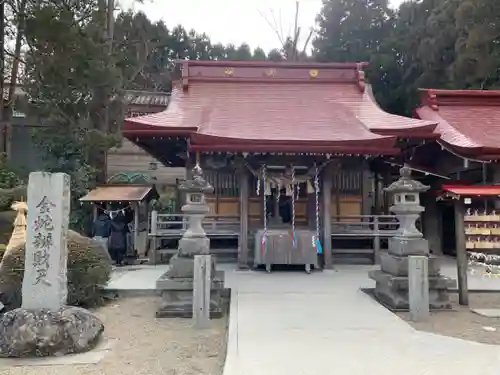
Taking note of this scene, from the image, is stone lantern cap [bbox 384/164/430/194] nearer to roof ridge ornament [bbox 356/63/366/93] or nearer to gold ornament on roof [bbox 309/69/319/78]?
roof ridge ornament [bbox 356/63/366/93]

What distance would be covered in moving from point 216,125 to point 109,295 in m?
5.36

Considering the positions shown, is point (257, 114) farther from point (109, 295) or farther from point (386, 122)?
point (109, 295)

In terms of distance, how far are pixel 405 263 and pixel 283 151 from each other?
4137mm

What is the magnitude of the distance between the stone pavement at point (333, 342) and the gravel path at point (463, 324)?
19.0 inches

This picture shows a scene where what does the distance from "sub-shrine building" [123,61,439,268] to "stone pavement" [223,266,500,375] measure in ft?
11.3

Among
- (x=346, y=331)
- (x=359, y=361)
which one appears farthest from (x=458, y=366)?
(x=346, y=331)

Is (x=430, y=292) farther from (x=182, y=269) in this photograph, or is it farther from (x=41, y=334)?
(x=41, y=334)

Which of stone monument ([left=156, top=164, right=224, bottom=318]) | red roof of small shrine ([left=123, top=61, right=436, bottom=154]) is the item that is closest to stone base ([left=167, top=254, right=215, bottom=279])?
stone monument ([left=156, top=164, right=224, bottom=318])

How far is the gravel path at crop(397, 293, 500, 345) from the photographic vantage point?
548 centimetres

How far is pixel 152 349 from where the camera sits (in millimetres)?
5062

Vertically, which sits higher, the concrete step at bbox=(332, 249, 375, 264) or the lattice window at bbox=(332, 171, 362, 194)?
the lattice window at bbox=(332, 171, 362, 194)

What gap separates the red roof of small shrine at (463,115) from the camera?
39.8ft

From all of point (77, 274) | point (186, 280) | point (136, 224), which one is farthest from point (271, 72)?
point (77, 274)

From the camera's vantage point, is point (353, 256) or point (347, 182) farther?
point (347, 182)
